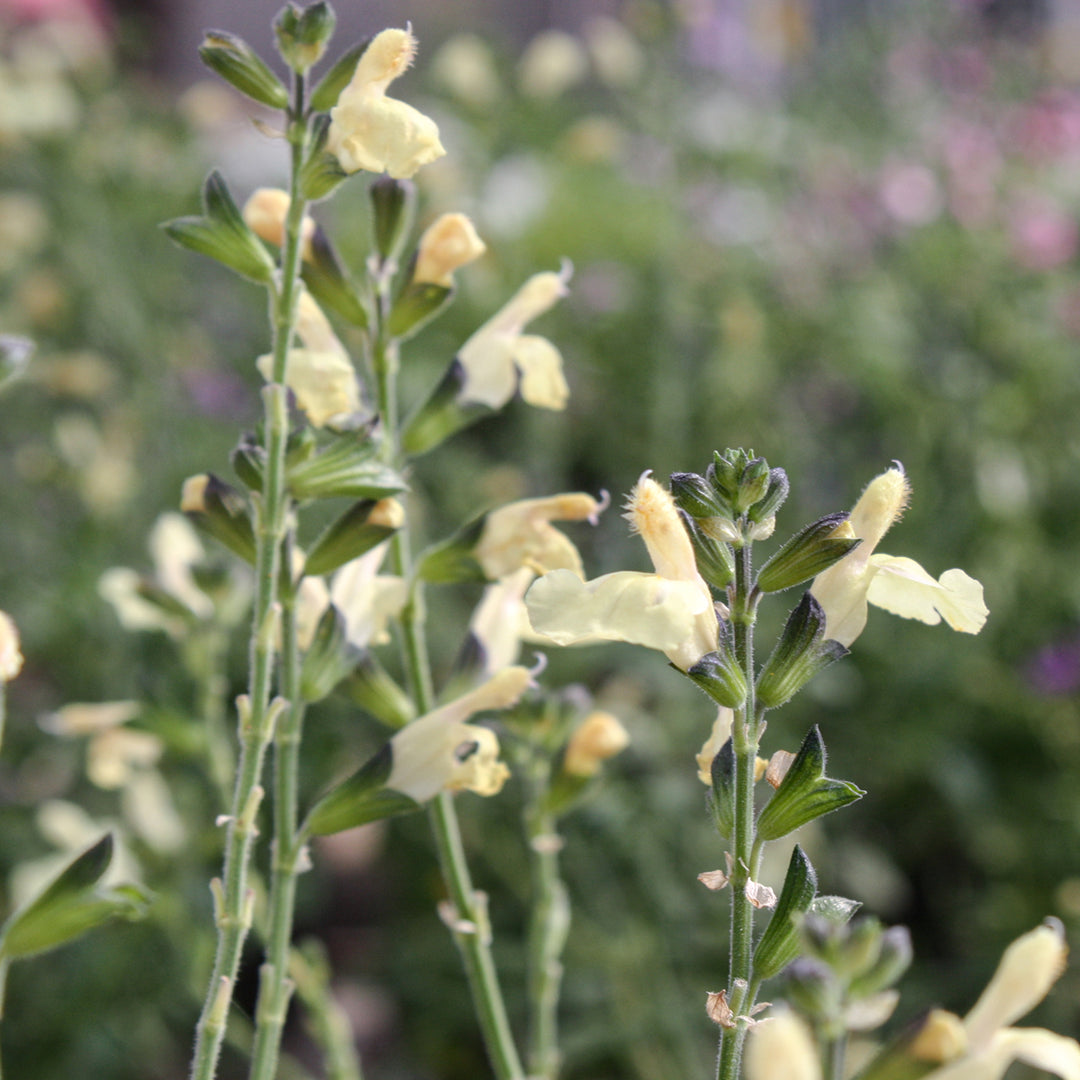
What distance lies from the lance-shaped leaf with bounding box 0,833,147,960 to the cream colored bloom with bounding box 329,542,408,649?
0.16 meters

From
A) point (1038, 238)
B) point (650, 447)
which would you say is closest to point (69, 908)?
point (650, 447)

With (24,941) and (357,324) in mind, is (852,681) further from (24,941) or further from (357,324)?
(24,941)

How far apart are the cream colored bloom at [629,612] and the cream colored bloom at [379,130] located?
7.2 inches

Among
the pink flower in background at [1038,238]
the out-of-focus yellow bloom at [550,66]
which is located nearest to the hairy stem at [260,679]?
the out-of-focus yellow bloom at [550,66]

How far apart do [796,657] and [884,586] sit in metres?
0.04

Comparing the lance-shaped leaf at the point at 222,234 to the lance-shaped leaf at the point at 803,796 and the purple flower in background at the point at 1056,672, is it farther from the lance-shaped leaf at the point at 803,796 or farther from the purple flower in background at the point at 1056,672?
the purple flower in background at the point at 1056,672

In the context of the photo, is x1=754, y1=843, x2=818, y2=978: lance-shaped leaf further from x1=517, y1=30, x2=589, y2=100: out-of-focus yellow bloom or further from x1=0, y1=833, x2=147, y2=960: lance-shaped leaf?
x1=517, y1=30, x2=589, y2=100: out-of-focus yellow bloom

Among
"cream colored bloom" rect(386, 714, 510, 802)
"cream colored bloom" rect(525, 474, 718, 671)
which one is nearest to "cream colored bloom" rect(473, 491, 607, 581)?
"cream colored bloom" rect(386, 714, 510, 802)

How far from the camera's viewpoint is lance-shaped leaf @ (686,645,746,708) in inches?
16.5

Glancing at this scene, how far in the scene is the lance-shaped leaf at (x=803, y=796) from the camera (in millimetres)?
446

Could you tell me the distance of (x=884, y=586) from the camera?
0.47 meters

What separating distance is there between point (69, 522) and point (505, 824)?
39.3 inches

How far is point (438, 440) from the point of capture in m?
0.68

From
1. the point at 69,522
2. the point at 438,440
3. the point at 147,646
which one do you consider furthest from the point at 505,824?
the point at 438,440
